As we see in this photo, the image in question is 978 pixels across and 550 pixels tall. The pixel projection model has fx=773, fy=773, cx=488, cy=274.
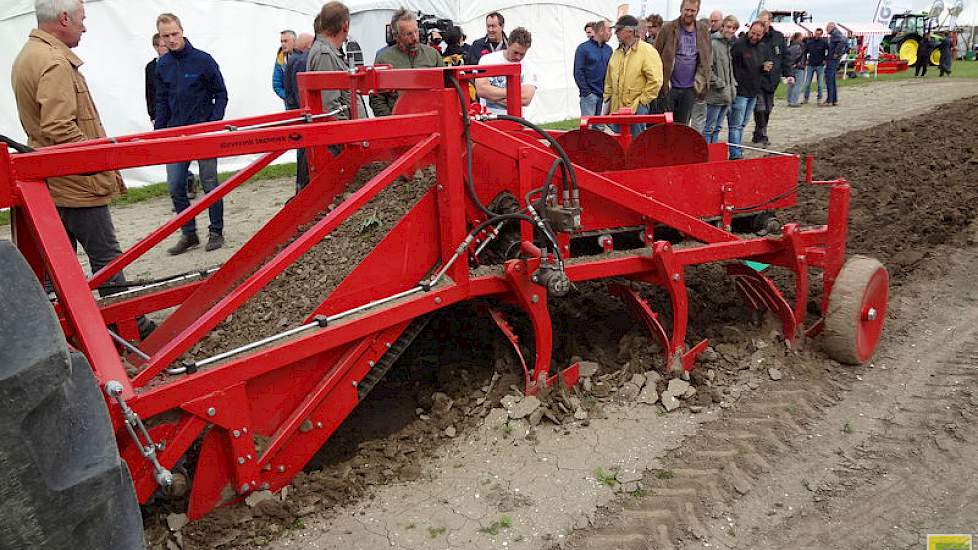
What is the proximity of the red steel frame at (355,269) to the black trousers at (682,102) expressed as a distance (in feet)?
15.4

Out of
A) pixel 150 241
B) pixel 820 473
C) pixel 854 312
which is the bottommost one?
pixel 820 473

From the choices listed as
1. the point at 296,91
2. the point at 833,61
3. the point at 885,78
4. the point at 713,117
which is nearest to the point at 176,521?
the point at 296,91

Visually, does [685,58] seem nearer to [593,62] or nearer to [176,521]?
[593,62]

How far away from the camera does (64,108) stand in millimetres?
4328

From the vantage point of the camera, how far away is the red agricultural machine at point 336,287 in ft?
5.59

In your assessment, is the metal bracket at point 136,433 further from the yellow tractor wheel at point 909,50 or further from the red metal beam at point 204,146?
the yellow tractor wheel at point 909,50

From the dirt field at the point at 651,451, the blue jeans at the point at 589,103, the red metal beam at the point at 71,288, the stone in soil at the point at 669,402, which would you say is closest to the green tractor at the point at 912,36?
the blue jeans at the point at 589,103

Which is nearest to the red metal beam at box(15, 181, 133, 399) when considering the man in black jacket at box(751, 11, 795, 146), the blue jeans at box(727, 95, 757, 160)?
the blue jeans at box(727, 95, 757, 160)

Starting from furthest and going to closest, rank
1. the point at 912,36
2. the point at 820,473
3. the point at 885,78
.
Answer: the point at 912,36
the point at 885,78
the point at 820,473

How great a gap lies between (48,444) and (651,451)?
273 centimetres

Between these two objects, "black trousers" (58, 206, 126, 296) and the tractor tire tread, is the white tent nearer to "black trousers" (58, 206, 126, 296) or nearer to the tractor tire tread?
"black trousers" (58, 206, 126, 296)

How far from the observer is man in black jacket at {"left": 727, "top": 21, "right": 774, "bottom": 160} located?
35.9 ft

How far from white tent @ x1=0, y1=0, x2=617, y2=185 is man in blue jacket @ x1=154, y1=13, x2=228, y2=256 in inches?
175

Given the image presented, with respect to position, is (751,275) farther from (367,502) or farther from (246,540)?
(246,540)
